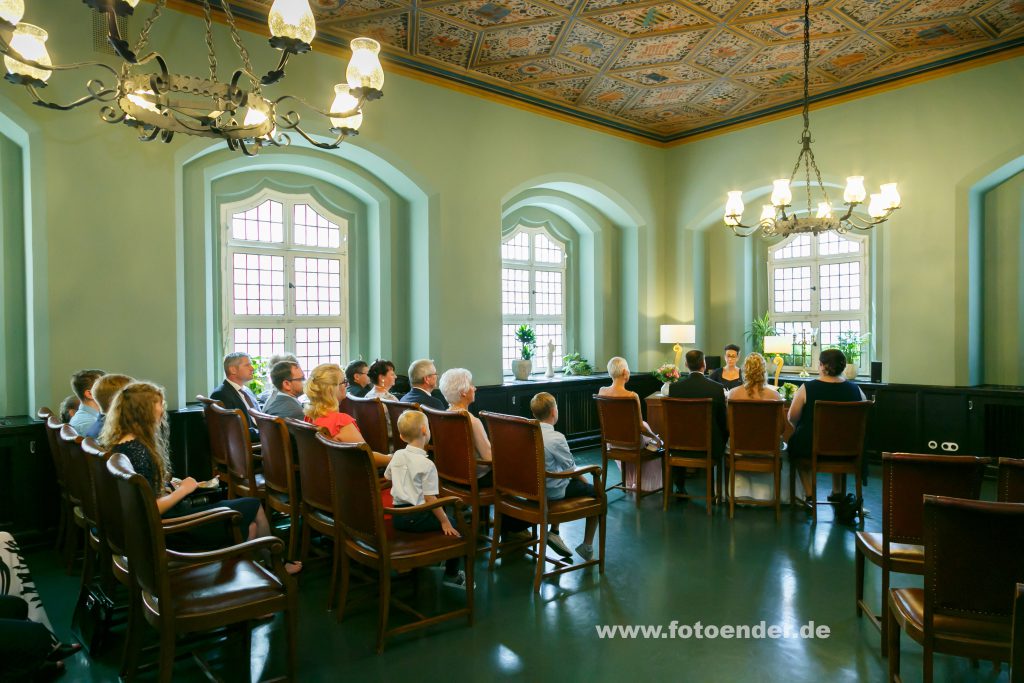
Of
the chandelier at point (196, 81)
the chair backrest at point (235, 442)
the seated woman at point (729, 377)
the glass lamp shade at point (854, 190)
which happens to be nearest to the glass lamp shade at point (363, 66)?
the chandelier at point (196, 81)

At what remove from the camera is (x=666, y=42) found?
648 cm

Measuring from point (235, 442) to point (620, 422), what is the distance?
308cm

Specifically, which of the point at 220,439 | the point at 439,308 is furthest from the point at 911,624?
the point at 439,308

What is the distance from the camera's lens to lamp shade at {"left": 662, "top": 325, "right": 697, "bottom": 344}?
354 inches

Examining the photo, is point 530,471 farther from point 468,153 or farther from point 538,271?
point 538,271

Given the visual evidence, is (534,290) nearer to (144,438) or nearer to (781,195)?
(781,195)

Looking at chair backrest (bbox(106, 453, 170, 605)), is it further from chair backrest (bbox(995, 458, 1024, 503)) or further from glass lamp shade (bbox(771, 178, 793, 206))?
glass lamp shade (bbox(771, 178, 793, 206))

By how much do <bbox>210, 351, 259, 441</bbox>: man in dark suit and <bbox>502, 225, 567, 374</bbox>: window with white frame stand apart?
4.12 m

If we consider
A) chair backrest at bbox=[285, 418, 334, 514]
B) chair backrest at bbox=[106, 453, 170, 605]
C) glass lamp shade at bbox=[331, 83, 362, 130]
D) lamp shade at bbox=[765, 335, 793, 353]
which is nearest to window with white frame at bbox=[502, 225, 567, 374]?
lamp shade at bbox=[765, 335, 793, 353]

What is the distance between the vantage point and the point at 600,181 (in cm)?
877

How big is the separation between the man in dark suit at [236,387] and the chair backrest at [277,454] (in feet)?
3.31

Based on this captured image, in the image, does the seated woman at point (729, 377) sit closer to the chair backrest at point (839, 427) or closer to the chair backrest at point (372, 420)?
the chair backrest at point (839, 427)

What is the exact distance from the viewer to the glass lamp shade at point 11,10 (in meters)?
2.71

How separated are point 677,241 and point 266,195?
18.5 ft
